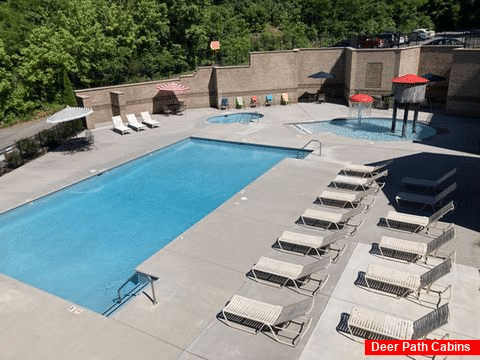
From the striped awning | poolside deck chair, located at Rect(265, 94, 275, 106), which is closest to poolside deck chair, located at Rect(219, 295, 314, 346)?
the striped awning

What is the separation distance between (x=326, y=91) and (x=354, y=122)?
7.37 m

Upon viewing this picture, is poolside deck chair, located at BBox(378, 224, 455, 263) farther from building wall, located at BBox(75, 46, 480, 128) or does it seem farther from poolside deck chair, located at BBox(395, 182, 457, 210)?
building wall, located at BBox(75, 46, 480, 128)

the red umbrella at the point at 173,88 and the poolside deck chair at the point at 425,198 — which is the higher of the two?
the red umbrella at the point at 173,88

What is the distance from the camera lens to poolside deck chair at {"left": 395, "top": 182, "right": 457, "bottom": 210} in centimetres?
1519

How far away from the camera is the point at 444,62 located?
30.9 m

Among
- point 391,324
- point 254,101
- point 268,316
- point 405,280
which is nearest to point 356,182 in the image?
point 405,280

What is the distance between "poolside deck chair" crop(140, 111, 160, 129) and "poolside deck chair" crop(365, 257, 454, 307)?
2048 cm

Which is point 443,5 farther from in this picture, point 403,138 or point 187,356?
point 187,356

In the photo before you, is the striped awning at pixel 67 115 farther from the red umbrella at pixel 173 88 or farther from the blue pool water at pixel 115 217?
the red umbrella at pixel 173 88

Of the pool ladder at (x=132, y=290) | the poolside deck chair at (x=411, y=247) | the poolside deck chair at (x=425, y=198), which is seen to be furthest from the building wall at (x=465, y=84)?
the pool ladder at (x=132, y=290)

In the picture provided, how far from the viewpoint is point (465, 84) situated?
27.9m

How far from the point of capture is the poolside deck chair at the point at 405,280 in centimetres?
1045

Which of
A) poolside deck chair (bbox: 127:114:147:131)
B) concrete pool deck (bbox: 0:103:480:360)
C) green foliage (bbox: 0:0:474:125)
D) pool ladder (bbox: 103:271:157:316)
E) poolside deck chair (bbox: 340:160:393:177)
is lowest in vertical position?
pool ladder (bbox: 103:271:157:316)

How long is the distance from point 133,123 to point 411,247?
20.9 m
